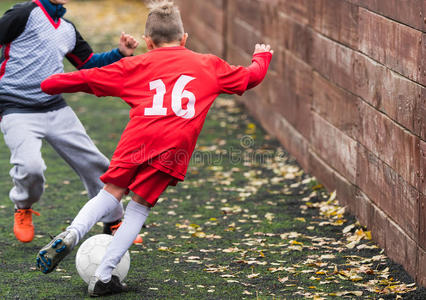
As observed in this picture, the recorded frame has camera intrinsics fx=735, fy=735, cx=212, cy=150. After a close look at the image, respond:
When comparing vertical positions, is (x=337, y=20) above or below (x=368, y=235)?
above

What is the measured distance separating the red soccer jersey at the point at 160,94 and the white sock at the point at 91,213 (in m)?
0.24

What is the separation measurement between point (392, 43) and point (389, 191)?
1.03m

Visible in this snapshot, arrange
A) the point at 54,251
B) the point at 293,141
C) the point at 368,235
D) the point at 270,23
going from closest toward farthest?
the point at 54,251, the point at 368,235, the point at 293,141, the point at 270,23

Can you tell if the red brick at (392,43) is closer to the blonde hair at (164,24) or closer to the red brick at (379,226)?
the red brick at (379,226)

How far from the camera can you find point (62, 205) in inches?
264

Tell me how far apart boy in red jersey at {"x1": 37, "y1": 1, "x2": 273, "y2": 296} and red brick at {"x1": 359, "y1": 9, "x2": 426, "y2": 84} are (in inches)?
45.4

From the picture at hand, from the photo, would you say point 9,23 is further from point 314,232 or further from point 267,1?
point 267,1

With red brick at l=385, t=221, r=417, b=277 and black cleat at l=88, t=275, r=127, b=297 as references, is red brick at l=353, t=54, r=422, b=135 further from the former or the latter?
black cleat at l=88, t=275, r=127, b=297

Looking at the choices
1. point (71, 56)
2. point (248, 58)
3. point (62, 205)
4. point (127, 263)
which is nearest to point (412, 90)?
point (127, 263)

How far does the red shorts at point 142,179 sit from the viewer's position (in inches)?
168

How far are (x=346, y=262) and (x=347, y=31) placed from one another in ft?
6.92

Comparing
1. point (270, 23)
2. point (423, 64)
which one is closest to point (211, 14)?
point (270, 23)

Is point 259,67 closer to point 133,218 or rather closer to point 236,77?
point 236,77

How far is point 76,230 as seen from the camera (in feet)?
13.8
